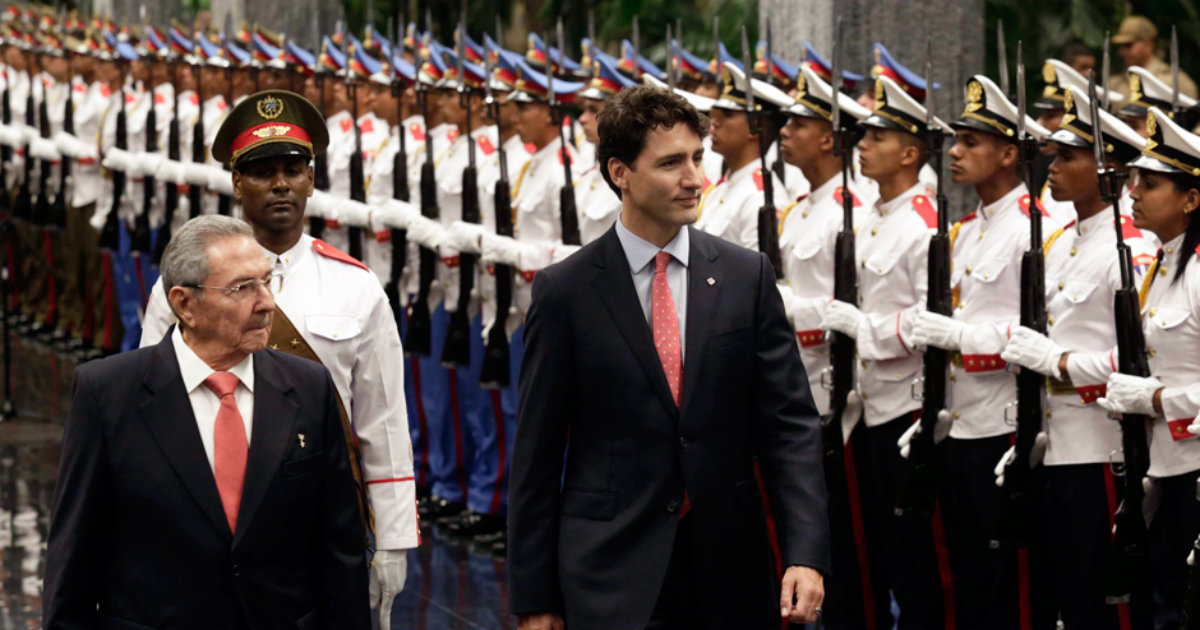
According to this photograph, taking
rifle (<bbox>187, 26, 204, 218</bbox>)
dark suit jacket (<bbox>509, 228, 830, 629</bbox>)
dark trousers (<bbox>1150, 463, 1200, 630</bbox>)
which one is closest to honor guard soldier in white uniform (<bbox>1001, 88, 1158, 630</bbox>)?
dark trousers (<bbox>1150, 463, 1200, 630</bbox>)

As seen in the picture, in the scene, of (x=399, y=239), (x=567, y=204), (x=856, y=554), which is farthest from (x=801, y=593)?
(x=399, y=239)

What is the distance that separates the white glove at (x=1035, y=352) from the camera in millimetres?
5527

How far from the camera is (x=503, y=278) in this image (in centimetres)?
828

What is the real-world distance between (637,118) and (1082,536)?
7.68ft

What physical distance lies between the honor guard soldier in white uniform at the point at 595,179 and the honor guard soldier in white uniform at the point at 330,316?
325 centimetres

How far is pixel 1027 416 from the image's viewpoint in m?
5.62

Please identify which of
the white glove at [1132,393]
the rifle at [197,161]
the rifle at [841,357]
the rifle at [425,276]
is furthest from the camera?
the rifle at [197,161]

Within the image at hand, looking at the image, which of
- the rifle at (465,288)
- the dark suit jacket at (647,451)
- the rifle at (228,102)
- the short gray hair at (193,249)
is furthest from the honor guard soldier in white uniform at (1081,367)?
the rifle at (228,102)

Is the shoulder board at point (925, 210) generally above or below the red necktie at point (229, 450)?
above

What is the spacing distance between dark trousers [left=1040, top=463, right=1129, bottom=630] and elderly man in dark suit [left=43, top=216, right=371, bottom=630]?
258cm

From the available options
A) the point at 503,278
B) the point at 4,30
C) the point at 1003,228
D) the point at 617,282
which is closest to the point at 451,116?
the point at 503,278

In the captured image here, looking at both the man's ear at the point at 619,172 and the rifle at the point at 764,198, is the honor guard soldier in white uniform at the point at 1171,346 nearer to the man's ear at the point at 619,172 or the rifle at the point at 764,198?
the rifle at the point at 764,198

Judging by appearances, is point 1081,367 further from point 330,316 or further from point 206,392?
point 206,392

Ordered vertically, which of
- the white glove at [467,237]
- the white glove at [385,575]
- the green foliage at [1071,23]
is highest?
the green foliage at [1071,23]
